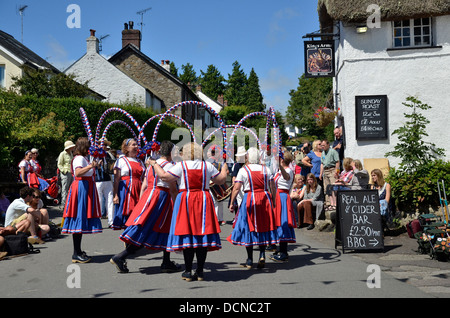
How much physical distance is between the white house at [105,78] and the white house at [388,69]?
25.1m

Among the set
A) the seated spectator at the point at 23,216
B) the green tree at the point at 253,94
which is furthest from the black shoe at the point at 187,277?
the green tree at the point at 253,94

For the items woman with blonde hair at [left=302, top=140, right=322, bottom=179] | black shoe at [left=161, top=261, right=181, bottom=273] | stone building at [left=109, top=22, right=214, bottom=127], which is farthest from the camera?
stone building at [left=109, top=22, right=214, bottom=127]

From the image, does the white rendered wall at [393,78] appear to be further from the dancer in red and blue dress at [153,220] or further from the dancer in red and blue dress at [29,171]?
the dancer in red and blue dress at [29,171]

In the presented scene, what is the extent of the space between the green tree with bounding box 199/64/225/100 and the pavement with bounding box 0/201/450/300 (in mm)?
75191

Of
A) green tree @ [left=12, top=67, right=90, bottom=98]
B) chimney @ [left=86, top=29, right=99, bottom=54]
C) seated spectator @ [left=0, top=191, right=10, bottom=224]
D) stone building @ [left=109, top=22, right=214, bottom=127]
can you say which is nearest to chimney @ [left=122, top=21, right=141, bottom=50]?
stone building @ [left=109, top=22, right=214, bottom=127]

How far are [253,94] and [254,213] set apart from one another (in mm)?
73573

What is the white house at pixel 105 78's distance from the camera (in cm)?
3684

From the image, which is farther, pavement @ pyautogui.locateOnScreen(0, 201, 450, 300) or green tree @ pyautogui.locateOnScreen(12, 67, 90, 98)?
green tree @ pyautogui.locateOnScreen(12, 67, 90, 98)

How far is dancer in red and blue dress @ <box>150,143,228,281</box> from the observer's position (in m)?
6.17

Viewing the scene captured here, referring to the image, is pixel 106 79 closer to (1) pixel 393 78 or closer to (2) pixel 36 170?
(2) pixel 36 170

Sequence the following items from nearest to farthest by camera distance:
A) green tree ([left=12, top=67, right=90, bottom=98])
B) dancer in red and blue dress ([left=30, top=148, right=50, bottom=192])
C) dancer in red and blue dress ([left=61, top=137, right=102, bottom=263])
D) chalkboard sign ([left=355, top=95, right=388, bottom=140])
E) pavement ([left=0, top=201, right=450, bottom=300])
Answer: pavement ([left=0, top=201, right=450, bottom=300]), dancer in red and blue dress ([left=61, top=137, right=102, bottom=263]), chalkboard sign ([left=355, top=95, right=388, bottom=140]), dancer in red and blue dress ([left=30, top=148, right=50, bottom=192]), green tree ([left=12, top=67, right=90, bottom=98])

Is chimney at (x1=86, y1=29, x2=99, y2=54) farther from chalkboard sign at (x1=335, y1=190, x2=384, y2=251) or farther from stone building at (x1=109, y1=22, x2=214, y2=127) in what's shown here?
chalkboard sign at (x1=335, y1=190, x2=384, y2=251)

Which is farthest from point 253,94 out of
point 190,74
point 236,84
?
point 190,74

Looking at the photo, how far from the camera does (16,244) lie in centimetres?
825
